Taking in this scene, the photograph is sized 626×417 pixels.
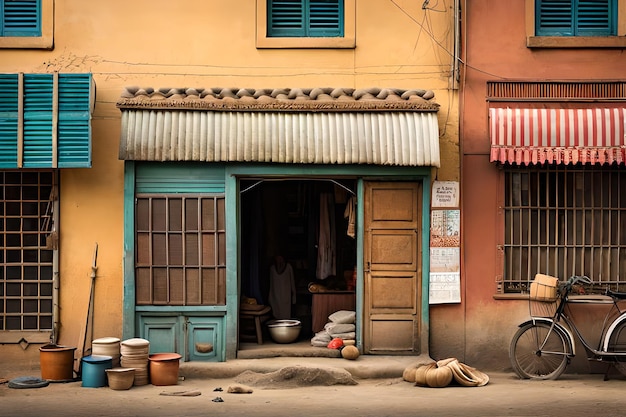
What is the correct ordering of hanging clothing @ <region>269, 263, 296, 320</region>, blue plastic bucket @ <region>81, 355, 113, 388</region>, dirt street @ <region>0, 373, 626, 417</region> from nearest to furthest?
dirt street @ <region>0, 373, 626, 417</region> → blue plastic bucket @ <region>81, 355, 113, 388</region> → hanging clothing @ <region>269, 263, 296, 320</region>

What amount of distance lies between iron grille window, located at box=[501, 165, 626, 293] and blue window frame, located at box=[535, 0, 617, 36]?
1.95m

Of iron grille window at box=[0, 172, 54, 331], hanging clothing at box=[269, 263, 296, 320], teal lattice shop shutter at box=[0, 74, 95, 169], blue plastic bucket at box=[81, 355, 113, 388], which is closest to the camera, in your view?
blue plastic bucket at box=[81, 355, 113, 388]

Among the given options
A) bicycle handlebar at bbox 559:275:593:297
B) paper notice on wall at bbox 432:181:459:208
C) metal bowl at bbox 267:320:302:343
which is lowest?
metal bowl at bbox 267:320:302:343

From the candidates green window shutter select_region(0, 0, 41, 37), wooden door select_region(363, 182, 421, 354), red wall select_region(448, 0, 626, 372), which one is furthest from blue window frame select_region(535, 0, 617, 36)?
green window shutter select_region(0, 0, 41, 37)

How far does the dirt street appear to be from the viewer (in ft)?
34.3

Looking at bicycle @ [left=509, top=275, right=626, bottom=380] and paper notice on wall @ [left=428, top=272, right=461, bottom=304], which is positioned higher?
paper notice on wall @ [left=428, top=272, right=461, bottom=304]

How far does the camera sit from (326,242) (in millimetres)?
14781

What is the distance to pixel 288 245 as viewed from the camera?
626 inches

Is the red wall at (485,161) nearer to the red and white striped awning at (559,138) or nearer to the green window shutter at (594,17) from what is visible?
the green window shutter at (594,17)

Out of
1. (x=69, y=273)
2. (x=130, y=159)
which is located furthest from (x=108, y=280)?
(x=130, y=159)

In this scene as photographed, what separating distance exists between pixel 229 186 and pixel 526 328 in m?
4.40

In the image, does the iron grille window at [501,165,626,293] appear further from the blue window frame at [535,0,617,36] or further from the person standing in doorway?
the person standing in doorway

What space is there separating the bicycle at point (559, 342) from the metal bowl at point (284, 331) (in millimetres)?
3115

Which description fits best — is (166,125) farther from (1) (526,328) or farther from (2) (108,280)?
(1) (526,328)
